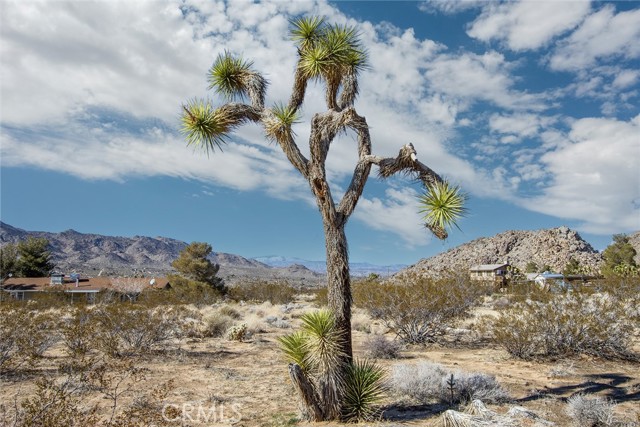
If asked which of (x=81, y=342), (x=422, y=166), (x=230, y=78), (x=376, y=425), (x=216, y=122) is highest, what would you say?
(x=230, y=78)

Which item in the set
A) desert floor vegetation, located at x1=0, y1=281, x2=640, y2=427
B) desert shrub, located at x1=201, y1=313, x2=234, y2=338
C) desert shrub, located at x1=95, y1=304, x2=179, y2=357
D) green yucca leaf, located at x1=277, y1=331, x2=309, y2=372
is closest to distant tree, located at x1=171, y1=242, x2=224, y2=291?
desert shrub, located at x1=201, y1=313, x2=234, y2=338

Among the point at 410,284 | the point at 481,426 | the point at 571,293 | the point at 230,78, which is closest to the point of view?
the point at 481,426

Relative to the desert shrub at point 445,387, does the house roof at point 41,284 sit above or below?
above

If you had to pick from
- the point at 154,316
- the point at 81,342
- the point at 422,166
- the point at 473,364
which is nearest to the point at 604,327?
the point at 473,364

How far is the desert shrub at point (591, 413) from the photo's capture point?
671 centimetres

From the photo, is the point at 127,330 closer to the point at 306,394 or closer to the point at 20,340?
the point at 20,340

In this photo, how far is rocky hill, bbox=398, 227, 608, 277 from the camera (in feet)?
231

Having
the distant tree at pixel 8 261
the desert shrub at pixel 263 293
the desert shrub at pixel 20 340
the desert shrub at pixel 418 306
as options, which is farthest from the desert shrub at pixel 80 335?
the distant tree at pixel 8 261

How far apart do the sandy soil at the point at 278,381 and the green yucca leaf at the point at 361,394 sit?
340 mm

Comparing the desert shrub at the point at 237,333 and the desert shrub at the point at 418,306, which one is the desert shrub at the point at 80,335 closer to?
the desert shrub at the point at 237,333

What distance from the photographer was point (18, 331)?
35.8ft

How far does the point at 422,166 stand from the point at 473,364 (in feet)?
21.6

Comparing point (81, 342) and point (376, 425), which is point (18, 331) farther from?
point (376, 425)

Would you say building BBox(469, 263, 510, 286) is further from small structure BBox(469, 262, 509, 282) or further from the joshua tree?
the joshua tree
